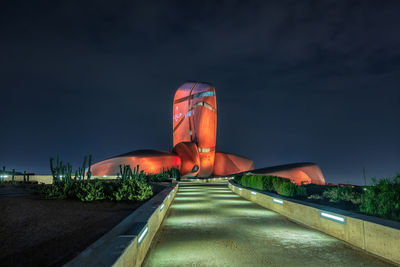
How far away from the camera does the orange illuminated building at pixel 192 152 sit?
46562 millimetres

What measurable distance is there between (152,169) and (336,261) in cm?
4380

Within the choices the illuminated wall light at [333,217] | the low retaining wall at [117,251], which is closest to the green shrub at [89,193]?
the low retaining wall at [117,251]

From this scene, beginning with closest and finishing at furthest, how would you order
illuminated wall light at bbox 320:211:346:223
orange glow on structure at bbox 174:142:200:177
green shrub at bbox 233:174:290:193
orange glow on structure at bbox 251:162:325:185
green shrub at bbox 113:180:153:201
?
illuminated wall light at bbox 320:211:346:223 → green shrub at bbox 113:180:153:201 → green shrub at bbox 233:174:290:193 → orange glow on structure at bbox 251:162:325:185 → orange glow on structure at bbox 174:142:200:177

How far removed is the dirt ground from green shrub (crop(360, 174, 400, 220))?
6.26 meters

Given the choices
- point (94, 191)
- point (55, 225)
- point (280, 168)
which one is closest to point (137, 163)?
point (280, 168)

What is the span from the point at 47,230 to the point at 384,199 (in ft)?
25.2

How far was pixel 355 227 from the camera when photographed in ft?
17.7

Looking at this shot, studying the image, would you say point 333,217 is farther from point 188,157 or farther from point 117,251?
point 188,157

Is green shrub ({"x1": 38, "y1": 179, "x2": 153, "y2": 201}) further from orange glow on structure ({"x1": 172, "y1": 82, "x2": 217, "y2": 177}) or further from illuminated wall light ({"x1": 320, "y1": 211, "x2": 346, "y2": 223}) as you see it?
orange glow on structure ({"x1": 172, "y1": 82, "x2": 217, "y2": 177})

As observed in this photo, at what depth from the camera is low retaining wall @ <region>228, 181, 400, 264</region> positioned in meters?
4.47

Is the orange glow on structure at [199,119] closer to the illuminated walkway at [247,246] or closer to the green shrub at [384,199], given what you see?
the illuminated walkway at [247,246]

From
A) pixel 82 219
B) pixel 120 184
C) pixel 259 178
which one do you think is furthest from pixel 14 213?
pixel 259 178

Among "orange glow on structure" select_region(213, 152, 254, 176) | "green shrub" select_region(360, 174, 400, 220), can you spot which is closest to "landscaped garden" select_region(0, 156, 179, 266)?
"green shrub" select_region(360, 174, 400, 220)

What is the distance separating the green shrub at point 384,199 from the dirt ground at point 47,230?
20.5ft
